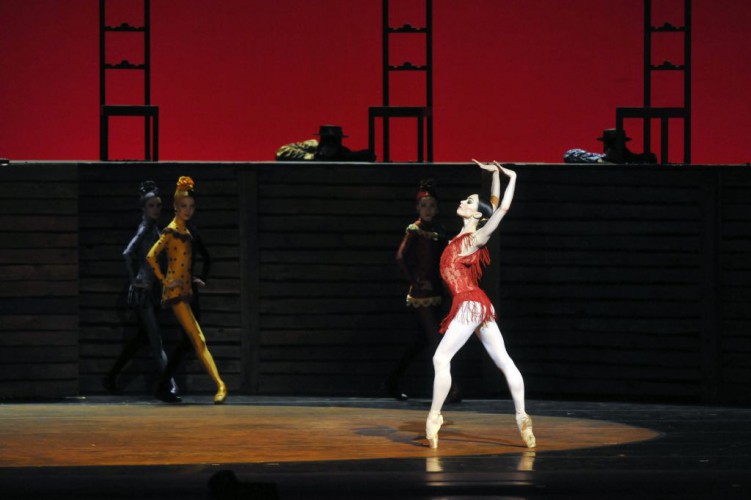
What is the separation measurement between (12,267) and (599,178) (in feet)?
16.6

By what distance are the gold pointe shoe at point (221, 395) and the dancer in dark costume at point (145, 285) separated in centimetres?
33

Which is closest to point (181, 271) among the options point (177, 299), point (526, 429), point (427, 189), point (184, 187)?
point (177, 299)

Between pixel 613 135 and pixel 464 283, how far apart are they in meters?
3.62

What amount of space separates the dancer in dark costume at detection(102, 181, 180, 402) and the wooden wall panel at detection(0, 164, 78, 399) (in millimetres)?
538

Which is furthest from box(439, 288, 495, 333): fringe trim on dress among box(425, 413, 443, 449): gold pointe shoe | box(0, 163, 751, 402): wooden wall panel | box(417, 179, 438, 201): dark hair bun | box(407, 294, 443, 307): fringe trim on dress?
box(0, 163, 751, 402): wooden wall panel

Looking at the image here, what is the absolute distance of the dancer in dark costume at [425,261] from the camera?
12844 millimetres

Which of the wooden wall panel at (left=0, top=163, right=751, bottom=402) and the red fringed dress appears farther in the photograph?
the wooden wall panel at (left=0, top=163, right=751, bottom=402)

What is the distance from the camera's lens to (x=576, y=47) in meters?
14.0

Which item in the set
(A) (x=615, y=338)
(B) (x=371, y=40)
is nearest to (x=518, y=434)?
(A) (x=615, y=338)

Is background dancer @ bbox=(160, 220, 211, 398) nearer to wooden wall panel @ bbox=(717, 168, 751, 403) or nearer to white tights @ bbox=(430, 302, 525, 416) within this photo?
white tights @ bbox=(430, 302, 525, 416)

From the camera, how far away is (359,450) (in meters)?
10.1

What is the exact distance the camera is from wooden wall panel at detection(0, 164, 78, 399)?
13.3 m

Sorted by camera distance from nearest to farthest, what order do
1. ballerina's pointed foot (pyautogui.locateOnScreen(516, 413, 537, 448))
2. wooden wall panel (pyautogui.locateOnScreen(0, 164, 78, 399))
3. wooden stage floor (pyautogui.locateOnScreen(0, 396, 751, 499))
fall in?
wooden stage floor (pyautogui.locateOnScreen(0, 396, 751, 499)) < ballerina's pointed foot (pyautogui.locateOnScreen(516, 413, 537, 448)) < wooden wall panel (pyautogui.locateOnScreen(0, 164, 78, 399))

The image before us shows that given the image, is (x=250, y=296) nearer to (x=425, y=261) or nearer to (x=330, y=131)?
(x=330, y=131)
